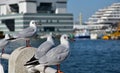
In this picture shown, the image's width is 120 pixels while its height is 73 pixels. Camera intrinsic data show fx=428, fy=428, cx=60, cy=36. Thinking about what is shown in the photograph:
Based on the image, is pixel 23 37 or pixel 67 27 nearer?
pixel 23 37

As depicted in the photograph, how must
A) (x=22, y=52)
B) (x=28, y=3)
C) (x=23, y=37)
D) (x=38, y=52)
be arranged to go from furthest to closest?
1. (x=28, y=3)
2. (x=23, y=37)
3. (x=22, y=52)
4. (x=38, y=52)

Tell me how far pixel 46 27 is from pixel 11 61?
120610 millimetres

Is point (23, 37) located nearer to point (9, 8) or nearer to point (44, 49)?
point (44, 49)

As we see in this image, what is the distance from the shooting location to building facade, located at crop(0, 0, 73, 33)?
413 feet

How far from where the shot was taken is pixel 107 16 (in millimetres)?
177750

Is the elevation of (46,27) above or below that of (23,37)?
below

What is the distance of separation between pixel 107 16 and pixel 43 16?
2240 inches

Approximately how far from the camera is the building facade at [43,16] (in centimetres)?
12600

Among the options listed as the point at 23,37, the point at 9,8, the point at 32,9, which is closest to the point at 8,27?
the point at 9,8

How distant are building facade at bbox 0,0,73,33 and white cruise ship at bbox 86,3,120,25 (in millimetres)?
47050

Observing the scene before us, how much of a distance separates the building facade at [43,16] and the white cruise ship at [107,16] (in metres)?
47.1

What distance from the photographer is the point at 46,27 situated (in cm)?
12825

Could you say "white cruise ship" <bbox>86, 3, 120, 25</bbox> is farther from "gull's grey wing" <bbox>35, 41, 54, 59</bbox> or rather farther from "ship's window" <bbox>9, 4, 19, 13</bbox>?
"gull's grey wing" <bbox>35, 41, 54, 59</bbox>

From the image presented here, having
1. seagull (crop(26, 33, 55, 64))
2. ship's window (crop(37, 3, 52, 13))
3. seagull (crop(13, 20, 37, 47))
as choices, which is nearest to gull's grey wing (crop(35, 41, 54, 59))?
seagull (crop(26, 33, 55, 64))
